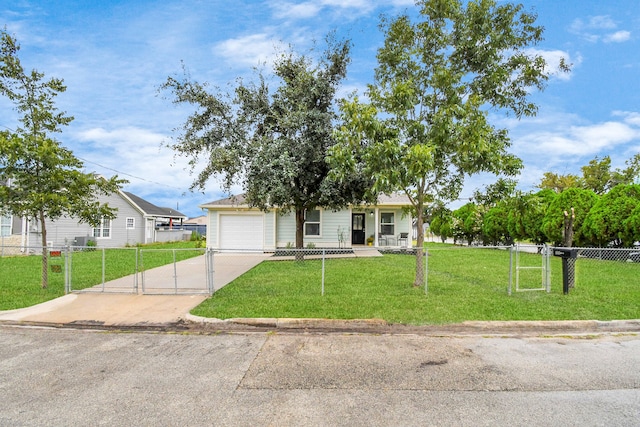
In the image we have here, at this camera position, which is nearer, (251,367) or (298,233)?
(251,367)

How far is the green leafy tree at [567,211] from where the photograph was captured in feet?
57.6

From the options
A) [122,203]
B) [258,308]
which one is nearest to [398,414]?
[258,308]

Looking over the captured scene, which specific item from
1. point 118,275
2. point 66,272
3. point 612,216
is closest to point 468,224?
point 612,216

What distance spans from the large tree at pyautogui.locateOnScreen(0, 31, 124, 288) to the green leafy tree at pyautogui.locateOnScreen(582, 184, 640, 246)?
1869 centimetres

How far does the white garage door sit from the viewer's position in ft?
65.9

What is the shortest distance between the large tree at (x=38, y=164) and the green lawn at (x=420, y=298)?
4.35 meters

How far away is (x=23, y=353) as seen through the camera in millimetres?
5152

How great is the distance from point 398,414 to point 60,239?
972 inches

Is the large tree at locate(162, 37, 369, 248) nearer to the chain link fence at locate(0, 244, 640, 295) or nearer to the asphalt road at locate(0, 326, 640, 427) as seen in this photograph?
the chain link fence at locate(0, 244, 640, 295)

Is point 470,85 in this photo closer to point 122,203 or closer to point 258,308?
point 258,308

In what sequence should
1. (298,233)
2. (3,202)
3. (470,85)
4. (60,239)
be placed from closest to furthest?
(3,202), (470,85), (298,233), (60,239)

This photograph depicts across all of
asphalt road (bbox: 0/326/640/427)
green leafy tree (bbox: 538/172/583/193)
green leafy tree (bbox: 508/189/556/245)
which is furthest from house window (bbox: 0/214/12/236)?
green leafy tree (bbox: 538/172/583/193)

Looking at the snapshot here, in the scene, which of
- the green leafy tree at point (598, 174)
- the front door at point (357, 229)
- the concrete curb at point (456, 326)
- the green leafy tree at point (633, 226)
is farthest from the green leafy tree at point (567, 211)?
the green leafy tree at point (598, 174)

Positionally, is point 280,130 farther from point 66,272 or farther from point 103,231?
point 103,231
